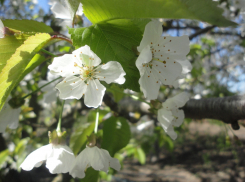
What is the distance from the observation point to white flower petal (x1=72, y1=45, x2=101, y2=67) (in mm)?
648

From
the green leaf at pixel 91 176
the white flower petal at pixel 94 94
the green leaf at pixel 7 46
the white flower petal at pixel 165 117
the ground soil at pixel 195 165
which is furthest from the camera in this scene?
the ground soil at pixel 195 165

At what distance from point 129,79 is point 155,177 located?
200 inches

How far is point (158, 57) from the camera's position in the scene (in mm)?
854

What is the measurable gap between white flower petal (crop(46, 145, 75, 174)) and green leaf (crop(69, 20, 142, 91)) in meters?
0.41

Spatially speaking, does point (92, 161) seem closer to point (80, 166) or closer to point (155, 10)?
point (80, 166)

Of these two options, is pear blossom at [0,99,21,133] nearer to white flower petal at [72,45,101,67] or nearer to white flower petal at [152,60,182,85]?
white flower petal at [72,45,101,67]

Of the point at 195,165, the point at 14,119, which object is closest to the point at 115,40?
the point at 14,119

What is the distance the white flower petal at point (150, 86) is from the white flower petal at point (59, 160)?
1.44ft

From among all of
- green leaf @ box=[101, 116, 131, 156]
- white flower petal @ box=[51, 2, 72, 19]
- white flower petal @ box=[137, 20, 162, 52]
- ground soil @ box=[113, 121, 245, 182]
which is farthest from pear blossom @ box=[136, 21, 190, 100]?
ground soil @ box=[113, 121, 245, 182]

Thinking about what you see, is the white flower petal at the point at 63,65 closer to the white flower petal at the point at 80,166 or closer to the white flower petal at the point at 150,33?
the white flower petal at the point at 150,33

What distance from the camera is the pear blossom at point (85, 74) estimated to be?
68 centimetres

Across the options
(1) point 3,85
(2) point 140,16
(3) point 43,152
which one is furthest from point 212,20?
(3) point 43,152

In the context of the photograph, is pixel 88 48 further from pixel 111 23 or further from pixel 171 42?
pixel 171 42

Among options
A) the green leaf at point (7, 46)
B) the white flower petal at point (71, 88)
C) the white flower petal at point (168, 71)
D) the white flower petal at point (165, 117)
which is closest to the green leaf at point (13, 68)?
the green leaf at point (7, 46)
